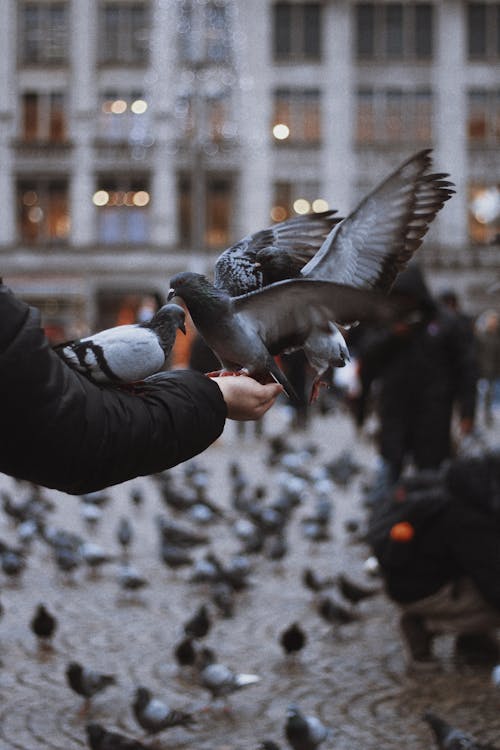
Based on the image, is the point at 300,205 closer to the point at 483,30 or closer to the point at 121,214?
the point at 121,214

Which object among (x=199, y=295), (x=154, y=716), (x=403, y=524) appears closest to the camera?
(x=199, y=295)

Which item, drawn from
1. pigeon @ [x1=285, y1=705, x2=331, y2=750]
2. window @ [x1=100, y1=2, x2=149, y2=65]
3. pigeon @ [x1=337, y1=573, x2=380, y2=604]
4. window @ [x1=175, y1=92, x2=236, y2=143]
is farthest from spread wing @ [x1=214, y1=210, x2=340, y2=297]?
window @ [x1=100, y1=2, x2=149, y2=65]

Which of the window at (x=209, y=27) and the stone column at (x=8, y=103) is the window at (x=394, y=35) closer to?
the window at (x=209, y=27)

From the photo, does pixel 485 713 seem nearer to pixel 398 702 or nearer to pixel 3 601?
pixel 398 702

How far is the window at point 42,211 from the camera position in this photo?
36094 mm

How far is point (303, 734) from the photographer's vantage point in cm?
427

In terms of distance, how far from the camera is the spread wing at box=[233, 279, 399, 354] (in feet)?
6.32

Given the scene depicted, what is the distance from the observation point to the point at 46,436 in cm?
191

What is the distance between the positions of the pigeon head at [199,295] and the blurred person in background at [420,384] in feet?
19.3

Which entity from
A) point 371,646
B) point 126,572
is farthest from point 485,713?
point 126,572

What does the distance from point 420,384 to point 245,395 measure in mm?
5857

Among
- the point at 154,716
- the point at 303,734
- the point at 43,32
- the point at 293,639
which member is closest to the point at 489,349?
the point at 293,639

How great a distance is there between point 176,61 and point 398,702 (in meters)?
33.5

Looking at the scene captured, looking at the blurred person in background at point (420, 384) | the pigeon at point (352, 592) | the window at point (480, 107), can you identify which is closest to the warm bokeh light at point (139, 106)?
the window at point (480, 107)
